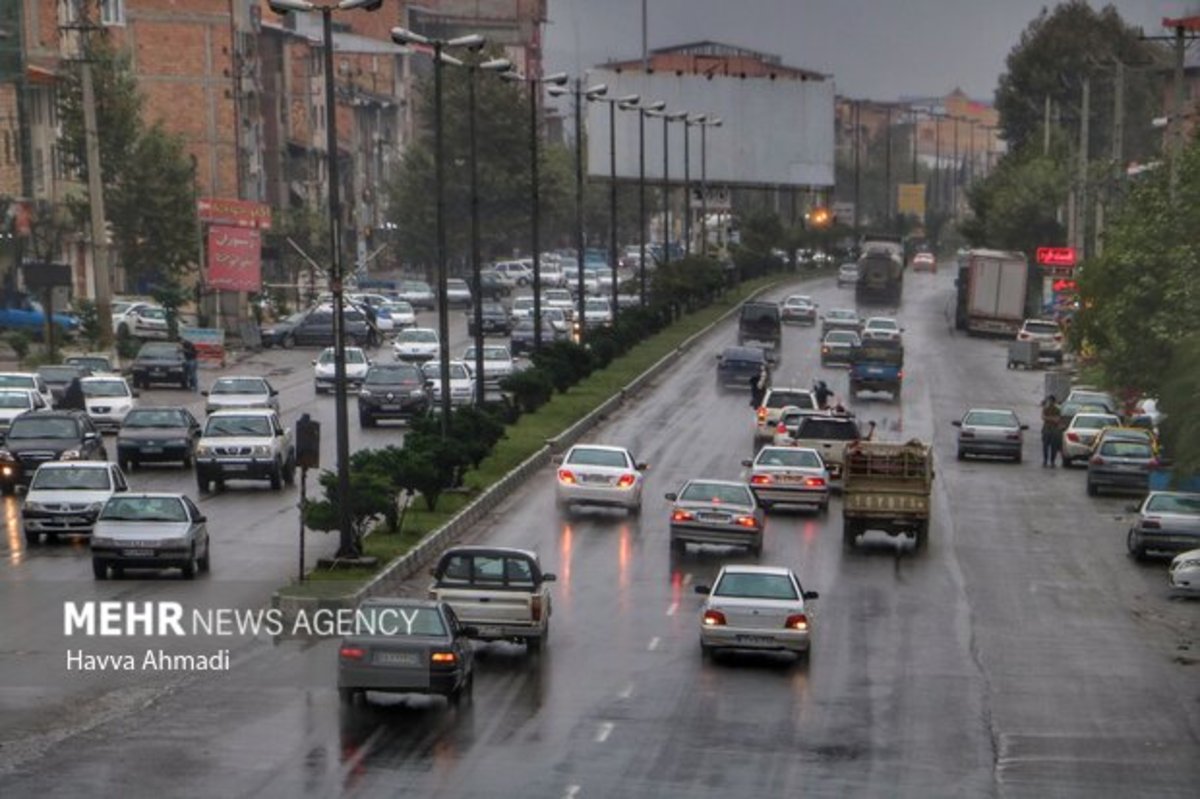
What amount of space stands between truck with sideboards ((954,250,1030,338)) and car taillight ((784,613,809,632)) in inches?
3212

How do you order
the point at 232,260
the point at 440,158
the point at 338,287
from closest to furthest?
the point at 338,287 → the point at 440,158 → the point at 232,260

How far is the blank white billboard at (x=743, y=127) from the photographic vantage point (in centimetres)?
A: 14475

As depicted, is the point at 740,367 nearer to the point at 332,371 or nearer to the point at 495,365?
the point at 495,365

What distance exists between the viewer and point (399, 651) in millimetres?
30438

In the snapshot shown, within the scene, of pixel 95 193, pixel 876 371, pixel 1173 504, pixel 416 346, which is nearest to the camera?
pixel 1173 504

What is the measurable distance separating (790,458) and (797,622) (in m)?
19.6

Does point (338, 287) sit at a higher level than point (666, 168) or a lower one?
higher

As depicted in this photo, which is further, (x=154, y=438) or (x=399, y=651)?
(x=154, y=438)

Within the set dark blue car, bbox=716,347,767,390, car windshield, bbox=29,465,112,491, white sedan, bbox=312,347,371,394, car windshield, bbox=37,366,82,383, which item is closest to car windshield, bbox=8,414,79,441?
car windshield, bbox=29,465,112,491

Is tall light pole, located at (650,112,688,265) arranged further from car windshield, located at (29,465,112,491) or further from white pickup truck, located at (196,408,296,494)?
car windshield, located at (29,465,112,491)

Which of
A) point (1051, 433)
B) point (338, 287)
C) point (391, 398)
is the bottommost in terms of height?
point (1051, 433)

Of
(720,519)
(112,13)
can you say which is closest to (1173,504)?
(720,519)

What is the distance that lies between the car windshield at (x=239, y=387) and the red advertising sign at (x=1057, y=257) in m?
52.5

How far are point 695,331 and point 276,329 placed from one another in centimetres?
1664
